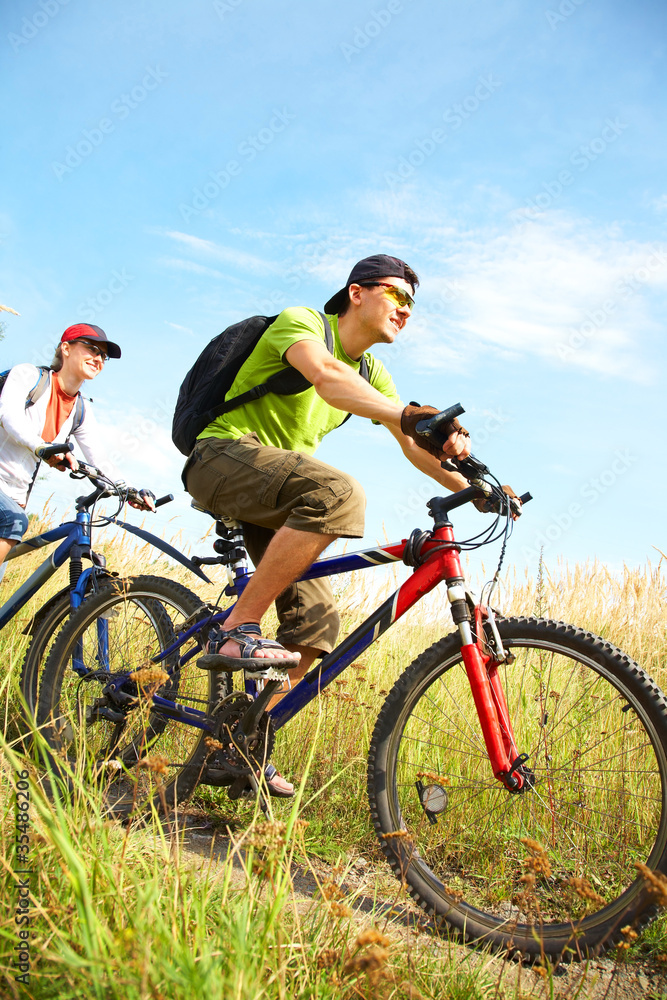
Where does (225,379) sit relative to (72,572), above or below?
above

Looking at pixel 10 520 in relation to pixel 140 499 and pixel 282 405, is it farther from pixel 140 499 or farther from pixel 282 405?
pixel 282 405

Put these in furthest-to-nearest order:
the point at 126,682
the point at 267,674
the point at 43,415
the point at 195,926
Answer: the point at 43,415 < the point at 126,682 < the point at 267,674 < the point at 195,926

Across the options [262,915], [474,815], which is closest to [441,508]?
[474,815]

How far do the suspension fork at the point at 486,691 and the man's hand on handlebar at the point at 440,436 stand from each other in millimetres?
460

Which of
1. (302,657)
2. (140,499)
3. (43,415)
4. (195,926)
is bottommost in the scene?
(195,926)

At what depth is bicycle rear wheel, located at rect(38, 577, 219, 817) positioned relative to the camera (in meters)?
3.00

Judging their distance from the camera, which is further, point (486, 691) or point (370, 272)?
point (370, 272)

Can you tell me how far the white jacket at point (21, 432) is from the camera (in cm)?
390

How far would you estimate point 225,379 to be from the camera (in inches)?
120

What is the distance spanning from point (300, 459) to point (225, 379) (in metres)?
0.59

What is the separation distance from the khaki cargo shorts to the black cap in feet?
2.74

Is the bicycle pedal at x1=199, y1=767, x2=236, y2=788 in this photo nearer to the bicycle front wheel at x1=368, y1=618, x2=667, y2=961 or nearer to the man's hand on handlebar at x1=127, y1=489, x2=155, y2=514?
the bicycle front wheel at x1=368, y1=618, x2=667, y2=961

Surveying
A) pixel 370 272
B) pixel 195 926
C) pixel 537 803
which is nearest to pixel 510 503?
pixel 537 803

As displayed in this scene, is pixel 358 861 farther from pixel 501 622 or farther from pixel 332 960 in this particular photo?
pixel 332 960
